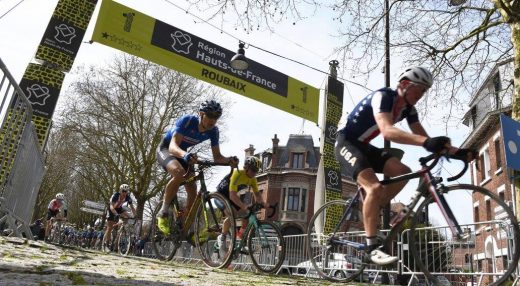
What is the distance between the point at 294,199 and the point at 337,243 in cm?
4105

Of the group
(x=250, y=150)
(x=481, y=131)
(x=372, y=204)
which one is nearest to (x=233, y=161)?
(x=372, y=204)

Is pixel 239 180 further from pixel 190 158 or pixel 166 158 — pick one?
pixel 190 158

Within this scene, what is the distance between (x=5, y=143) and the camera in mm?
5688

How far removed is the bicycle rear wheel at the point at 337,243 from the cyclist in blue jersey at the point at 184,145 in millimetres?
1424

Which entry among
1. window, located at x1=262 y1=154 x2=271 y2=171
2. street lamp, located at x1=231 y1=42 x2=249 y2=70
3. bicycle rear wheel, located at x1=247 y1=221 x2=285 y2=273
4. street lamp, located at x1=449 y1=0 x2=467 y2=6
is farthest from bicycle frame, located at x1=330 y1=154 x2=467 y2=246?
window, located at x1=262 y1=154 x2=271 y2=171

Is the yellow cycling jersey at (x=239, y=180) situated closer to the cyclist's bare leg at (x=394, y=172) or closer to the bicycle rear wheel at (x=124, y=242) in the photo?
the cyclist's bare leg at (x=394, y=172)

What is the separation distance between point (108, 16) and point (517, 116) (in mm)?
10078

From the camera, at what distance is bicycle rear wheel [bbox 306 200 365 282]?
482 cm

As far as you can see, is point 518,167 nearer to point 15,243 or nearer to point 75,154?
point 15,243

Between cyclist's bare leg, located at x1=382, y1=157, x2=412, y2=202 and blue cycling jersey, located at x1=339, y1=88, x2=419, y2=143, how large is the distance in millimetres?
331

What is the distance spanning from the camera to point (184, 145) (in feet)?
19.5

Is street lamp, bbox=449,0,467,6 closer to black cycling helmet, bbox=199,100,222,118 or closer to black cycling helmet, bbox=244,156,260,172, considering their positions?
black cycling helmet, bbox=244,156,260,172

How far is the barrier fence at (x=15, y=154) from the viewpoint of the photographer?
5461mm

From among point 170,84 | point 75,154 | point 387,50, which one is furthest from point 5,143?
point 75,154
